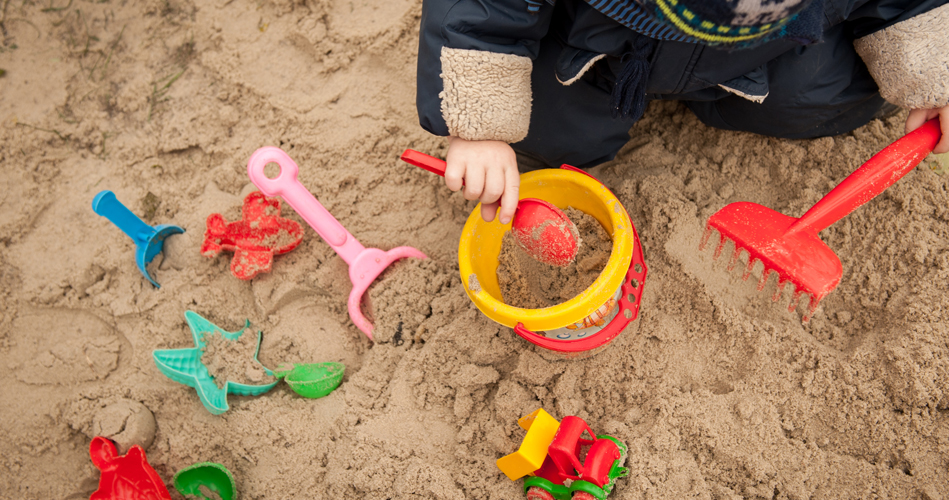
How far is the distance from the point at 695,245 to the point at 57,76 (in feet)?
5.38

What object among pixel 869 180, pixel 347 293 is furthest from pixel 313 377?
pixel 869 180

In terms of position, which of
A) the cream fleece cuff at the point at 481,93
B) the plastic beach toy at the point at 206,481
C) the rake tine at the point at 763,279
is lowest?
the plastic beach toy at the point at 206,481

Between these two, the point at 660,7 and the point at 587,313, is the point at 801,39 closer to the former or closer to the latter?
the point at 660,7

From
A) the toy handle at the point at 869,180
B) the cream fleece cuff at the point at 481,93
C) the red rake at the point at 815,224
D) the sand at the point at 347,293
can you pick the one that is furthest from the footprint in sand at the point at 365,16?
the toy handle at the point at 869,180

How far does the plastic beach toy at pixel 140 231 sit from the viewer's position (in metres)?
1.20

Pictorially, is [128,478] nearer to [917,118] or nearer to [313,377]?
[313,377]

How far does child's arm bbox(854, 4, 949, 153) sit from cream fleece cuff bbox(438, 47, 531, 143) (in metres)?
0.64

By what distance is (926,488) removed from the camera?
37.2 inches

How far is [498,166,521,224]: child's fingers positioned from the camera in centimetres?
98

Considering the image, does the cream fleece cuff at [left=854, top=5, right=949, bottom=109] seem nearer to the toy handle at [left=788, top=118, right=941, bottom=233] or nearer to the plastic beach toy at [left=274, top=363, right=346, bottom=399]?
the toy handle at [left=788, top=118, right=941, bottom=233]

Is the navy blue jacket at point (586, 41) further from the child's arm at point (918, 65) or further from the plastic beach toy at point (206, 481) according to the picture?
the plastic beach toy at point (206, 481)

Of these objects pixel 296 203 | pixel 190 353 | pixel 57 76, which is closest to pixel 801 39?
pixel 296 203

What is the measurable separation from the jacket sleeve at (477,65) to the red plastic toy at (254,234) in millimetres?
443

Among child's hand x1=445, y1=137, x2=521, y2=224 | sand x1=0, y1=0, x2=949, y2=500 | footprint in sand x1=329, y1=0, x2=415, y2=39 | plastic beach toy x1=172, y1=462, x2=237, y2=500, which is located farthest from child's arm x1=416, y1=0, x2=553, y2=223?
plastic beach toy x1=172, y1=462, x2=237, y2=500
